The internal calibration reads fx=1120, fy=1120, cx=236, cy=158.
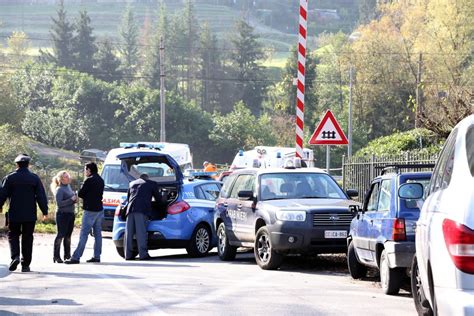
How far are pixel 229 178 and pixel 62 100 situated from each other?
95.6 m

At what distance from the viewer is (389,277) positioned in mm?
14109

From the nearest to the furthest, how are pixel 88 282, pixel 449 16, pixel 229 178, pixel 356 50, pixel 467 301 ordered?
pixel 467 301, pixel 88 282, pixel 229 178, pixel 449 16, pixel 356 50

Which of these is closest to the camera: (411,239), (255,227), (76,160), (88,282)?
(411,239)

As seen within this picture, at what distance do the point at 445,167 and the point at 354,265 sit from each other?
25.2 feet

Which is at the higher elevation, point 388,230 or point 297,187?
point 297,187

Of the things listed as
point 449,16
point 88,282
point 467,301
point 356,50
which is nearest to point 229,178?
point 88,282

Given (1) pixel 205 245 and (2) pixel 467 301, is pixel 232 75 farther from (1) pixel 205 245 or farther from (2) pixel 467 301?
(2) pixel 467 301

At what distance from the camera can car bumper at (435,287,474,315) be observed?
7457 mm

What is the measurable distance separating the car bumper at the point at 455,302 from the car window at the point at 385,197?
21.5 ft

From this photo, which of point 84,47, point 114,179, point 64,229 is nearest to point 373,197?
point 64,229

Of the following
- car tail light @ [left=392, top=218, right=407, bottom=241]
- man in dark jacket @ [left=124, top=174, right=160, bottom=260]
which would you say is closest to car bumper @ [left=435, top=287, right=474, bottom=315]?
car tail light @ [left=392, top=218, right=407, bottom=241]

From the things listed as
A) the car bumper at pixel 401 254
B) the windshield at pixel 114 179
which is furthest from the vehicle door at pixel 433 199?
the windshield at pixel 114 179

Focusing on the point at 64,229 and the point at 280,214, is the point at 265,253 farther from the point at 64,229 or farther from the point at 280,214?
the point at 64,229

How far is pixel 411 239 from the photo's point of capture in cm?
1370
